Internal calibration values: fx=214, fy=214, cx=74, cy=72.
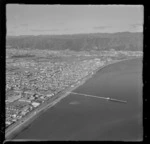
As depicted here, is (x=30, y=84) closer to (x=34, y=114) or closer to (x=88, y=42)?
(x=34, y=114)

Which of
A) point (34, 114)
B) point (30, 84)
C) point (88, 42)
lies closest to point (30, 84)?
point (30, 84)

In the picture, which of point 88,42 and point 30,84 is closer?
point 30,84

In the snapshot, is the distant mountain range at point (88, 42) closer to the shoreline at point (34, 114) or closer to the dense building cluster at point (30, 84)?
the dense building cluster at point (30, 84)

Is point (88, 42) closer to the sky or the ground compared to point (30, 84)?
closer to the sky

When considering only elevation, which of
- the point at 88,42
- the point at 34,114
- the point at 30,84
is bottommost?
the point at 34,114

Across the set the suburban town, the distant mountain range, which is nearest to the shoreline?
the suburban town

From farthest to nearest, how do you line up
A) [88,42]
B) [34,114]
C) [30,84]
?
[88,42], [30,84], [34,114]

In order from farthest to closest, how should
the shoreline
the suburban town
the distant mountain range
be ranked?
the distant mountain range → the suburban town → the shoreline

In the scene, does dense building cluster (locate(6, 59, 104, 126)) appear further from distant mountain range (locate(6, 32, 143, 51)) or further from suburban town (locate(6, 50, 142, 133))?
distant mountain range (locate(6, 32, 143, 51))

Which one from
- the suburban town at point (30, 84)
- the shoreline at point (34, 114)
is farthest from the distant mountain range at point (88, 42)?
the shoreline at point (34, 114)
